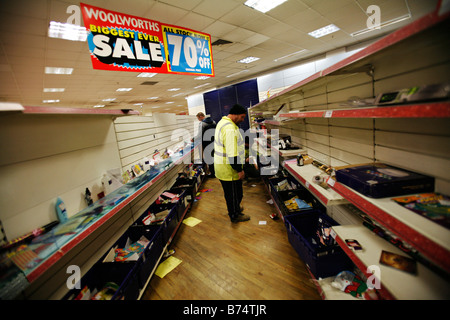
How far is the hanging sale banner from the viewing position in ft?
7.29

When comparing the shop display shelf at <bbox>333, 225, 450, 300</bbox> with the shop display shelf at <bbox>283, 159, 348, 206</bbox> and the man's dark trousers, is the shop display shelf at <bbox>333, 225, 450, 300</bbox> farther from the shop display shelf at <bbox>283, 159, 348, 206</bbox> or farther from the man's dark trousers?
the man's dark trousers

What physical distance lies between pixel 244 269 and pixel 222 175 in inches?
56.9

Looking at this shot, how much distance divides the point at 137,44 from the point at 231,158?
215 cm

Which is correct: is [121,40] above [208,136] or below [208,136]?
above

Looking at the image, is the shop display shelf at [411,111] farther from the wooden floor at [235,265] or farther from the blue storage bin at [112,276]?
the blue storage bin at [112,276]

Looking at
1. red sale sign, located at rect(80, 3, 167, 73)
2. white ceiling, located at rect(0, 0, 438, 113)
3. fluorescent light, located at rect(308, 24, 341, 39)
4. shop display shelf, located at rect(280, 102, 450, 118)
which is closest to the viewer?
shop display shelf, located at rect(280, 102, 450, 118)

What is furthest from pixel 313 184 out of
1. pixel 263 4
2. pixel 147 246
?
pixel 263 4

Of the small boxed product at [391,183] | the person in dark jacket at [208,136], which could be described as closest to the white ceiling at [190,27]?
the person in dark jacket at [208,136]

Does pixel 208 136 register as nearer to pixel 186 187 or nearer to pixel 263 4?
pixel 186 187

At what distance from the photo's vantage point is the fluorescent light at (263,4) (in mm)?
3654

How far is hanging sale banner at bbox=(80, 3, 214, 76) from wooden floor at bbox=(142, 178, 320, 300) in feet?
9.05

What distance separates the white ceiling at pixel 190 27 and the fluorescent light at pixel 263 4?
0.47 feet

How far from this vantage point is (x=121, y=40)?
2.40m

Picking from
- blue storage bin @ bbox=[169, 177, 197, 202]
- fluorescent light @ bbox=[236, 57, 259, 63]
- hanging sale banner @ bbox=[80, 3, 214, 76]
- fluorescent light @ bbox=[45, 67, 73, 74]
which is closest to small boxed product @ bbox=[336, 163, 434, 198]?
hanging sale banner @ bbox=[80, 3, 214, 76]
